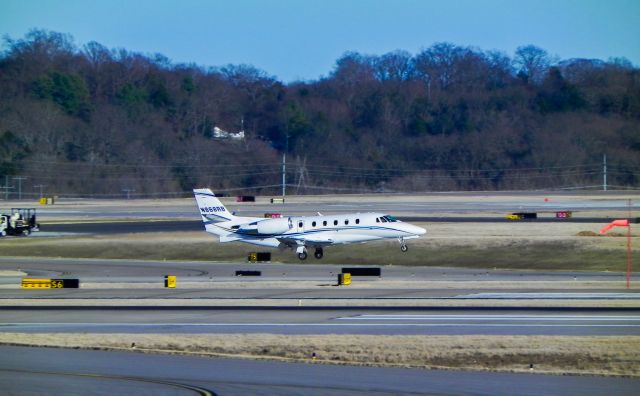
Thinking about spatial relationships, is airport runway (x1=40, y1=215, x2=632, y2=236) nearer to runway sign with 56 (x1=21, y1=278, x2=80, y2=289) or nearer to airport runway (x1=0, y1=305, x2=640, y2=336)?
runway sign with 56 (x1=21, y1=278, x2=80, y2=289)

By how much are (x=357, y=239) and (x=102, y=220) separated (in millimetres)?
34678

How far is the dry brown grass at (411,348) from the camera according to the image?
19.3 metres

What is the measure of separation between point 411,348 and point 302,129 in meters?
115

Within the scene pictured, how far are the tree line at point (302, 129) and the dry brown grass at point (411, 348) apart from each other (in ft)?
288

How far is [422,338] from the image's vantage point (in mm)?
22297

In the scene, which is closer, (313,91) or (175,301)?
(175,301)

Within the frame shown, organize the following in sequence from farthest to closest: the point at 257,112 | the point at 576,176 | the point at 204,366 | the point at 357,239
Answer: the point at 257,112
the point at 576,176
the point at 357,239
the point at 204,366

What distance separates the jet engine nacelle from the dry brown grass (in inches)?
1033

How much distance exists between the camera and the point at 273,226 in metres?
49.9

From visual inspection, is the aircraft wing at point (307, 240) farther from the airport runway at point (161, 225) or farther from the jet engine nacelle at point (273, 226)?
the airport runway at point (161, 225)

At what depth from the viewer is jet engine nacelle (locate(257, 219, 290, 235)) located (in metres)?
49.8

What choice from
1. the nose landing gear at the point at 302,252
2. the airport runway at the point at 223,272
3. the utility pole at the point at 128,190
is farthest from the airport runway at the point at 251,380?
the utility pole at the point at 128,190

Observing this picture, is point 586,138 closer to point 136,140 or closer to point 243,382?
point 136,140

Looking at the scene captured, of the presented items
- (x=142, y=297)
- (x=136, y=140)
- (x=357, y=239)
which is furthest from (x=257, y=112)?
A: (x=142, y=297)
